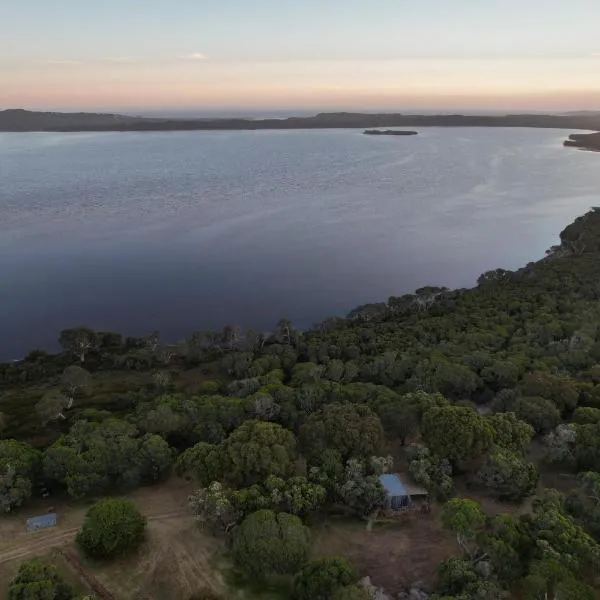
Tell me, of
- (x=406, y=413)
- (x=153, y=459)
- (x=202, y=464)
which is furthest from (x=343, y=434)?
(x=153, y=459)

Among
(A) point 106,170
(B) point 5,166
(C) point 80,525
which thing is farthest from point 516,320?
(B) point 5,166

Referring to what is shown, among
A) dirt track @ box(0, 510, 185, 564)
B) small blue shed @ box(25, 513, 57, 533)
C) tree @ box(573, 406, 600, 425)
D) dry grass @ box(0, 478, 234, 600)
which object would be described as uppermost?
tree @ box(573, 406, 600, 425)

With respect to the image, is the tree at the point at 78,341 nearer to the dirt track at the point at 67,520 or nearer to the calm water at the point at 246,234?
the calm water at the point at 246,234

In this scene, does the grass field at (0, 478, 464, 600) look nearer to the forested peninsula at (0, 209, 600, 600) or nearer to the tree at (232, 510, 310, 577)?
the forested peninsula at (0, 209, 600, 600)

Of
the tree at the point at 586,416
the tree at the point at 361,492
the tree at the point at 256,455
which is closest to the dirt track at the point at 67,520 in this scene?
the tree at the point at 256,455

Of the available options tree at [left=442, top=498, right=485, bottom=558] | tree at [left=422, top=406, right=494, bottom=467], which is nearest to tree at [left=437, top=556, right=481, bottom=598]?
tree at [left=442, top=498, right=485, bottom=558]

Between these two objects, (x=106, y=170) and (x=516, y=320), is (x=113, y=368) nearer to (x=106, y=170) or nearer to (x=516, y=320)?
(x=516, y=320)

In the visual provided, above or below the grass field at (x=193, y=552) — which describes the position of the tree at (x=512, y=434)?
above
